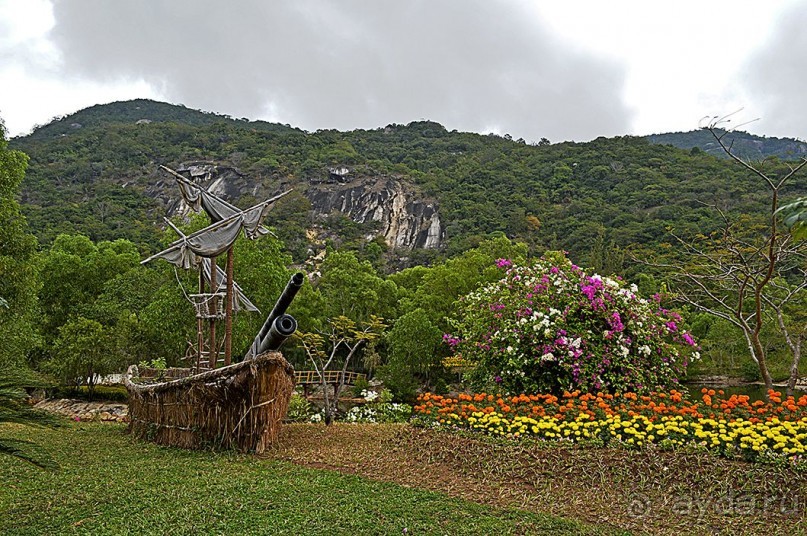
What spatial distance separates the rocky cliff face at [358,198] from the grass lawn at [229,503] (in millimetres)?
60772

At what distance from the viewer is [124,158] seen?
3155 inches

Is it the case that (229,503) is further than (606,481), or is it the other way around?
(606,481)

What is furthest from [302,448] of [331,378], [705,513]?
[331,378]

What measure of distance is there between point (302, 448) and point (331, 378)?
11632 millimetres

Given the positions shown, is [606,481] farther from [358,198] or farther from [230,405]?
[358,198]

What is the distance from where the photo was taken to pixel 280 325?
6496 mm

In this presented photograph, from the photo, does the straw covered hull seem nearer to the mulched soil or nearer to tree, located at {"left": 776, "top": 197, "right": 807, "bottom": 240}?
the mulched soil

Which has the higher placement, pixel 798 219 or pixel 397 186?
pixel 397 186

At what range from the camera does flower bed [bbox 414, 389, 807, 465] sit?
5062 mm

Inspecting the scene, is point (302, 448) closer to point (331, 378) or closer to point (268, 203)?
point (268, 203)

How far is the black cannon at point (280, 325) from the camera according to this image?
650 centimetres

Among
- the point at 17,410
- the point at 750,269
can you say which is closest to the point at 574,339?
the point at 750,269

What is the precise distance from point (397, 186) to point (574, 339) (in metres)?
69.3

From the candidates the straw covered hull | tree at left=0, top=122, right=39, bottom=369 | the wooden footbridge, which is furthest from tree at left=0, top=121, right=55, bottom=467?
the wooden footbridge
